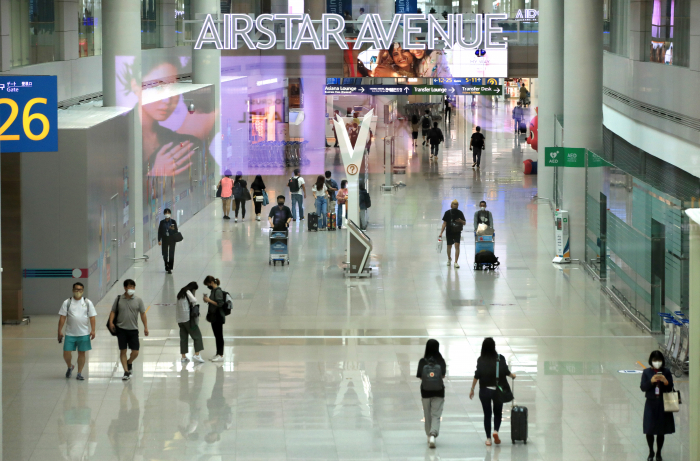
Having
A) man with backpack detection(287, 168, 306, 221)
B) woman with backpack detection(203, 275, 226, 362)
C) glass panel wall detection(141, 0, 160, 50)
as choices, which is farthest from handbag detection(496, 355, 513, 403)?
glass panel wall detection(141, 0, 160, 50)

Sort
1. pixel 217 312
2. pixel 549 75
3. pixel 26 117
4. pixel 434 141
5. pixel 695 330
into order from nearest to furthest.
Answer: pixel 695 330 → pixel 26 117 → pixel 217 312 → pixel 549 75 → pixel 434 141

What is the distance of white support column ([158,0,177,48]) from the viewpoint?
3316 centimetres

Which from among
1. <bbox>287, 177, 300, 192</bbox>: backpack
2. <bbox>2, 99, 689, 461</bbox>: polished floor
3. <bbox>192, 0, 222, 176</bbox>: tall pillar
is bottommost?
<bbox>2, 99, 689, 461</bbox>: polished floor

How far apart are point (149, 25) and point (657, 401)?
2483 cm

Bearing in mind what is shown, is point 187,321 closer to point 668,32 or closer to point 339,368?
point 339,368

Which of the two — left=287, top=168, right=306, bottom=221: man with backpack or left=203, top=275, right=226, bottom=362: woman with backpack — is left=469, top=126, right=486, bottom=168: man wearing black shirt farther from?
left=203, top=275, right=226, bottom=362: woman with backpack

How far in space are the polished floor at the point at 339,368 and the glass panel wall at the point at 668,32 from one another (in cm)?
469

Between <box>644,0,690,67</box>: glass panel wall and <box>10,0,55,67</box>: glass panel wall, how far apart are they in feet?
41.4

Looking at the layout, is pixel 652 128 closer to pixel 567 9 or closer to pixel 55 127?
pixel 567 9

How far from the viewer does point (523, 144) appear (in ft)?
159

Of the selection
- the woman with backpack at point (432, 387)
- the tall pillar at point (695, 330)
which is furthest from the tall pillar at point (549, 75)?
the tall pillar at point (695, 330)

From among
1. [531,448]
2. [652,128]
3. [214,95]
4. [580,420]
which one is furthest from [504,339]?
[214,95]

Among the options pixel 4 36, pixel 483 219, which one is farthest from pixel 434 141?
pixel 4 36

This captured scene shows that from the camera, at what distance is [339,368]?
13820 mm
